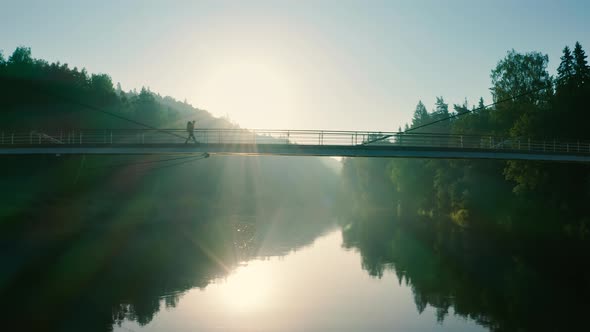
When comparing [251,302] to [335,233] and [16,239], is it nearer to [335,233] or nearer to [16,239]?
[16,239]

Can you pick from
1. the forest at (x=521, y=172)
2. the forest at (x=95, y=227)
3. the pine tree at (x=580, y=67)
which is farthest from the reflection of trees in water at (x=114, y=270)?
the pine tree at (x=580, y=67)

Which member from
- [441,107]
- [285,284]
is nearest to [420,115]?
[441,107]

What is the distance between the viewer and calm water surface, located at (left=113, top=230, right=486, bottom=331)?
24578 mm

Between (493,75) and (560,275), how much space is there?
51474 millimetres

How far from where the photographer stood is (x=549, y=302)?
28.0 metres

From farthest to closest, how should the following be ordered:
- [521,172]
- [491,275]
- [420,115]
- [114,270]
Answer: [420,115]
[521,172]
[114,270]
[491,275]

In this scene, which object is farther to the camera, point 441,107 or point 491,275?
point 441,107

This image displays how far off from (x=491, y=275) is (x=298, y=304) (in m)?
15.6

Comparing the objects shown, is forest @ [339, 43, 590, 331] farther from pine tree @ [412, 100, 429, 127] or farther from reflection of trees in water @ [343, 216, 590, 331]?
pine tree @ [412, 100, 429, 127]

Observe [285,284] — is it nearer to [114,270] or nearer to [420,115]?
[114,270]

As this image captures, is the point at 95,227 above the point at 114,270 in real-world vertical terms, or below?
below

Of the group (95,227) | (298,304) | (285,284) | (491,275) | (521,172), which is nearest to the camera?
(298,304)

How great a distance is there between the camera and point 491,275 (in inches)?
1417

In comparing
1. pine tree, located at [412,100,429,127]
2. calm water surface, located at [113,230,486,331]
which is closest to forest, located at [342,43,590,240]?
pine tree, located at [412,100,429,127]
